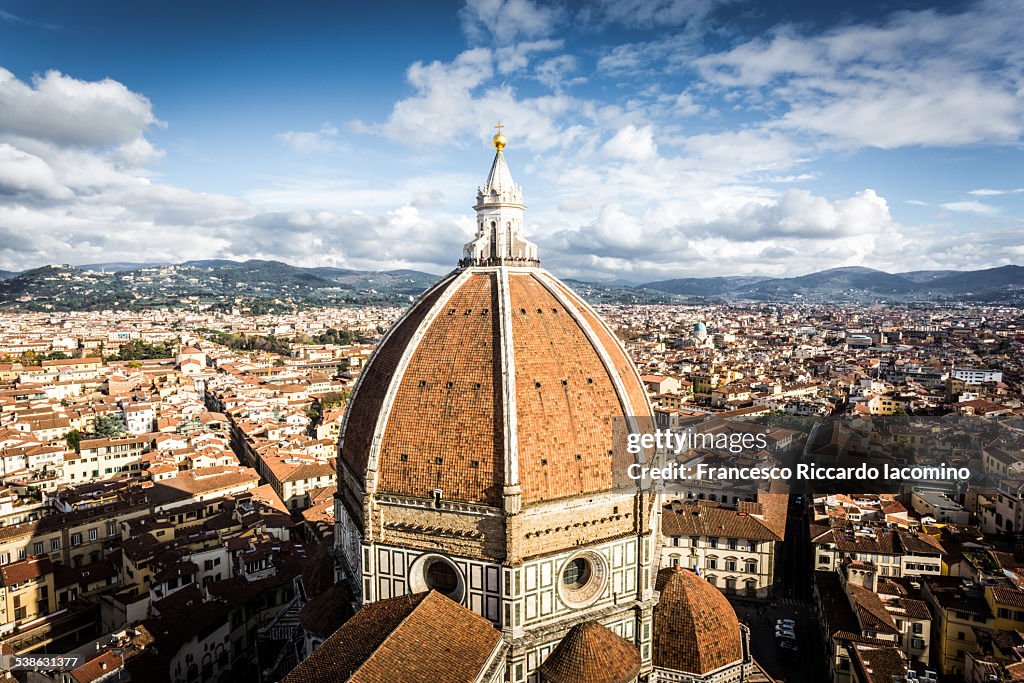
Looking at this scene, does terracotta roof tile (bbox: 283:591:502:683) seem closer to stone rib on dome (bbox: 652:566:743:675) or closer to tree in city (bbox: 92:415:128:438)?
stone rib on dome (bbox: 652:566:743:675)

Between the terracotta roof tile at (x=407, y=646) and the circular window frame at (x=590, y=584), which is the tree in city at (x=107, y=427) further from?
the circular window frame at (x=590, y=584)

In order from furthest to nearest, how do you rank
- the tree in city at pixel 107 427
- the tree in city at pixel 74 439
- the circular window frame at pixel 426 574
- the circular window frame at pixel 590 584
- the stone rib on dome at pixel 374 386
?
the tree in city at pixel 107 427, the tree in city at pixel 74 439, the stone rib on dome at pixel 374 386, the circular window frame at pixel 590 584, the circular window frame at pixel 426 574

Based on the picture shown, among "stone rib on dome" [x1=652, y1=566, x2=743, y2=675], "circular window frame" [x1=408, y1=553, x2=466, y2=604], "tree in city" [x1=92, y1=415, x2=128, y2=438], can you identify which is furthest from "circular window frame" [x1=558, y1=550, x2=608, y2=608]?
"tree in city" [x1=92, y1=415, x2=128, y2=438]

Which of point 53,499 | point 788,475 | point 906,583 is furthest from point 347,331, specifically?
point 906,583

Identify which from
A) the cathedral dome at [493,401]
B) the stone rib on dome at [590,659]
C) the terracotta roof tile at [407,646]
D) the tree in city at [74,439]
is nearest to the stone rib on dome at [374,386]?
the cathedral dome at [493,401]

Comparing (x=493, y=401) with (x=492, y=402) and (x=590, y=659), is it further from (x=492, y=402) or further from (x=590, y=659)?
(x=590, y=659)

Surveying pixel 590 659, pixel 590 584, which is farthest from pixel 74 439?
pixel 590 659

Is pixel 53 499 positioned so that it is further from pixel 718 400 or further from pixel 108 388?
pixel 718 400
